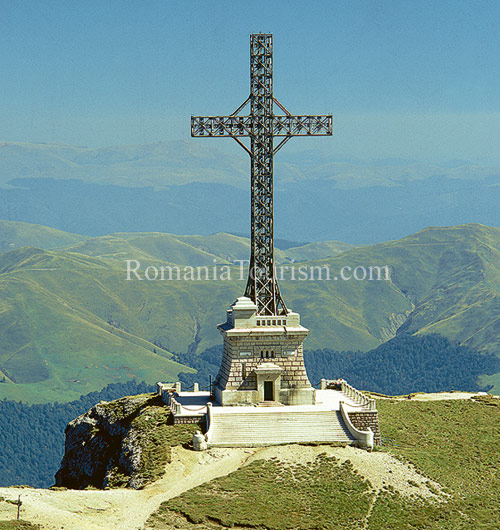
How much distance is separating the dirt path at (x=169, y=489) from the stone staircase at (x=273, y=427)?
138 centimetres

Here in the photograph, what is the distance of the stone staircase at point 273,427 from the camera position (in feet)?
197

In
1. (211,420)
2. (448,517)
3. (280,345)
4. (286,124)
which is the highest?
(286,124)

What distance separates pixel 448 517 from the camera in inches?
1966

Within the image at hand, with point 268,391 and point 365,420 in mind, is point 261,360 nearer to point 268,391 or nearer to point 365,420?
point 268,391

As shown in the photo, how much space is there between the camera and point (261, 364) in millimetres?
66062

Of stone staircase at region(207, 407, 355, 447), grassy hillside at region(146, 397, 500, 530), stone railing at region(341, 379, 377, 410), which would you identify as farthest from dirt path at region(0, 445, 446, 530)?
stone railing at region(341, 379, 377, 410)

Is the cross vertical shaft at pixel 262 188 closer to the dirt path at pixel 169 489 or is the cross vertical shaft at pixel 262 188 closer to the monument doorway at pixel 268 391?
the monument doorway at pixel 268 391

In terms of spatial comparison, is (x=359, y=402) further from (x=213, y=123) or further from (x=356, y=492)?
(x=213, y=123)

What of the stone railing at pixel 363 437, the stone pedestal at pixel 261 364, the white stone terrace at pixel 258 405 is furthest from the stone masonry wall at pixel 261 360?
the stone railing at pixel 363 437

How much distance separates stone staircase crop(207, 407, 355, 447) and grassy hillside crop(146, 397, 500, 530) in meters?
3.54

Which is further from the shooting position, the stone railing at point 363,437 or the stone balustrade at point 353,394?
the stone balustrade at point 353,394

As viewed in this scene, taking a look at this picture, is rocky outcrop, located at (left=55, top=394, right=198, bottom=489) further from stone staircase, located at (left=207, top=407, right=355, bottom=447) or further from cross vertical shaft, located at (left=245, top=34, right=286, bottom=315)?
cross vertical shaft, located at (left=245, top=34, right=286, bottom=315)

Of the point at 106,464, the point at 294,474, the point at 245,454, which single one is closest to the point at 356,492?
the point at 294,474

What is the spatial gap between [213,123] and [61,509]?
34266 mm
